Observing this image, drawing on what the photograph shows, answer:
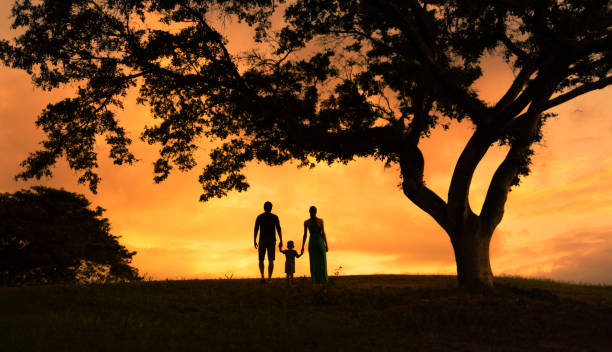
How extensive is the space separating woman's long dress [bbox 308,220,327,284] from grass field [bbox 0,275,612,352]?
573 millimetres

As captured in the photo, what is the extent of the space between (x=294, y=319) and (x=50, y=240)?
31587 mm

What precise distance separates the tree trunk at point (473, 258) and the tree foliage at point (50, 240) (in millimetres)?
25155

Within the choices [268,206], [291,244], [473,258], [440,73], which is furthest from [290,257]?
[440,73]

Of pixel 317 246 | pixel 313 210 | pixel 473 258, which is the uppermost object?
pixel 313 210

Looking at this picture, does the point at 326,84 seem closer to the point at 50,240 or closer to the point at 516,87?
the point at 516,87

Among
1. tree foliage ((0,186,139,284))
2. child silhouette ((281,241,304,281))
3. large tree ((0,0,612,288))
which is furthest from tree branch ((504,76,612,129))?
tree foliage ((0,186,139,284))

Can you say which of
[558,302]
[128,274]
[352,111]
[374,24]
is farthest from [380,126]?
[128,274]

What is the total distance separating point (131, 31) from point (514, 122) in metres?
14.6

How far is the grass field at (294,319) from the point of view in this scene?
11.5 m

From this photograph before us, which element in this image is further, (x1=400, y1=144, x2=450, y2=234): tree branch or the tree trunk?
(x1=400, y1=144, x2=450, y2=234): tree branch

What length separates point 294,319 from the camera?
13961 mm

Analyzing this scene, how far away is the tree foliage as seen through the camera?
127 ft

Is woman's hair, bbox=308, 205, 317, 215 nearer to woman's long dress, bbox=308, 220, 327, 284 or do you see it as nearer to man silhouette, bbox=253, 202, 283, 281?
woman's long dress, bbox=308, 220, 327, 284

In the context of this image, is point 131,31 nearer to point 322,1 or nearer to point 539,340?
point 322,1
